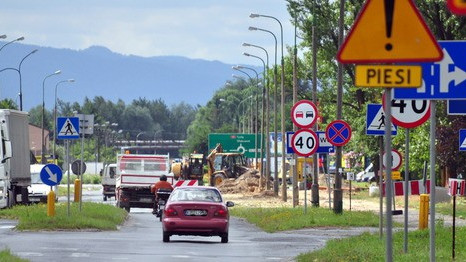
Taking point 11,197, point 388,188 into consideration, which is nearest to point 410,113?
point 388,188

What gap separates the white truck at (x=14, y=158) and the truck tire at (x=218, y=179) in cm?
4460

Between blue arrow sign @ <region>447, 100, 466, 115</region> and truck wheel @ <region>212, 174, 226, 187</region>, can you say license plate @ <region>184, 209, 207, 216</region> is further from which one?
truck wheel @ <region>212, 174, 226, 187</region>

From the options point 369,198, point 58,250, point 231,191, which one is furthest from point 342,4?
point 231,191

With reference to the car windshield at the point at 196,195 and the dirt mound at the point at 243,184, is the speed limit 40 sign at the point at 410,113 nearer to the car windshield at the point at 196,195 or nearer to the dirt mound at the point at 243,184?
the car windshield at the point at 196,195

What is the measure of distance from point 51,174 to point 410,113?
66.5ft

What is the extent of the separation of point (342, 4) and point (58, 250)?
602 inches

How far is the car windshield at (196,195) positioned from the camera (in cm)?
3169

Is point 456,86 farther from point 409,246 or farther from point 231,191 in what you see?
point 231,191

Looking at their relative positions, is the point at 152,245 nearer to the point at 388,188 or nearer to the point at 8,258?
the point at 8,258

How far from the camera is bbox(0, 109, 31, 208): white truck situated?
152 feet

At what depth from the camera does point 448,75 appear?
49.9 feet

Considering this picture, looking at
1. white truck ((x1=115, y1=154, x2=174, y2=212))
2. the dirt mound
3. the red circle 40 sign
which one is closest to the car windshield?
the red circle 40 sign

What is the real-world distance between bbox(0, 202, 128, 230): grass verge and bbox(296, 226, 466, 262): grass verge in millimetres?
11063

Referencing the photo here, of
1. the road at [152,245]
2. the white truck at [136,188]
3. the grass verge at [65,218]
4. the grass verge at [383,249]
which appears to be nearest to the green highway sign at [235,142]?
the white truck at [136,188]
